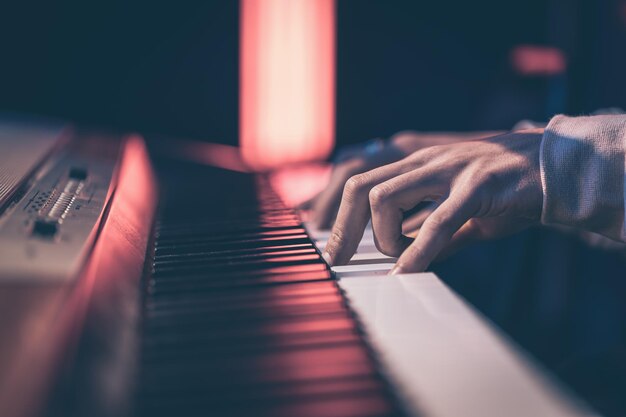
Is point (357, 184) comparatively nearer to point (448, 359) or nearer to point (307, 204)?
point (448, 359)

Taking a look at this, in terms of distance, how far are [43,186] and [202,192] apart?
1.59ft

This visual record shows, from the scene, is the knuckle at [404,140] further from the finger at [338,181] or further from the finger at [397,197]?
the finger at [397,197]

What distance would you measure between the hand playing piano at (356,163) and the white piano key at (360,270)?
1.04 feet

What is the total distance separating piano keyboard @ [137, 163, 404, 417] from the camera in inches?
18.8

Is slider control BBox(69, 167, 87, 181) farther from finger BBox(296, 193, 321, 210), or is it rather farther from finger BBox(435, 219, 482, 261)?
finger BBox(435, 219, 482, 261)

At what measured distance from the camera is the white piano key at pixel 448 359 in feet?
1.54

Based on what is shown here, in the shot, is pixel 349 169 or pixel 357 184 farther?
pixel 349 169

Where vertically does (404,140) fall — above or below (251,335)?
above

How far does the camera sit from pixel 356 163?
51.4 inches

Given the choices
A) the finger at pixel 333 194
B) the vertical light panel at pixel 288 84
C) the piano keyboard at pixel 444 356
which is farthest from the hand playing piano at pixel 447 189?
the vertical light panel at pixel 288 84

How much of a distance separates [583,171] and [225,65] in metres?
3.34

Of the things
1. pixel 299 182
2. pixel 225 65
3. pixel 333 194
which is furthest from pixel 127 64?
pixel 333 194

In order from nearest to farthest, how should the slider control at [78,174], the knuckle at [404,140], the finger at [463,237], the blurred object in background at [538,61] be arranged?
the finger at [463,237]
the slider control at [78,174]
the knuckle at [404,140]
the blurred object in background at [538,61]

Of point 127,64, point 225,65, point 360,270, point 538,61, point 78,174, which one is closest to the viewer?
point 360,270
